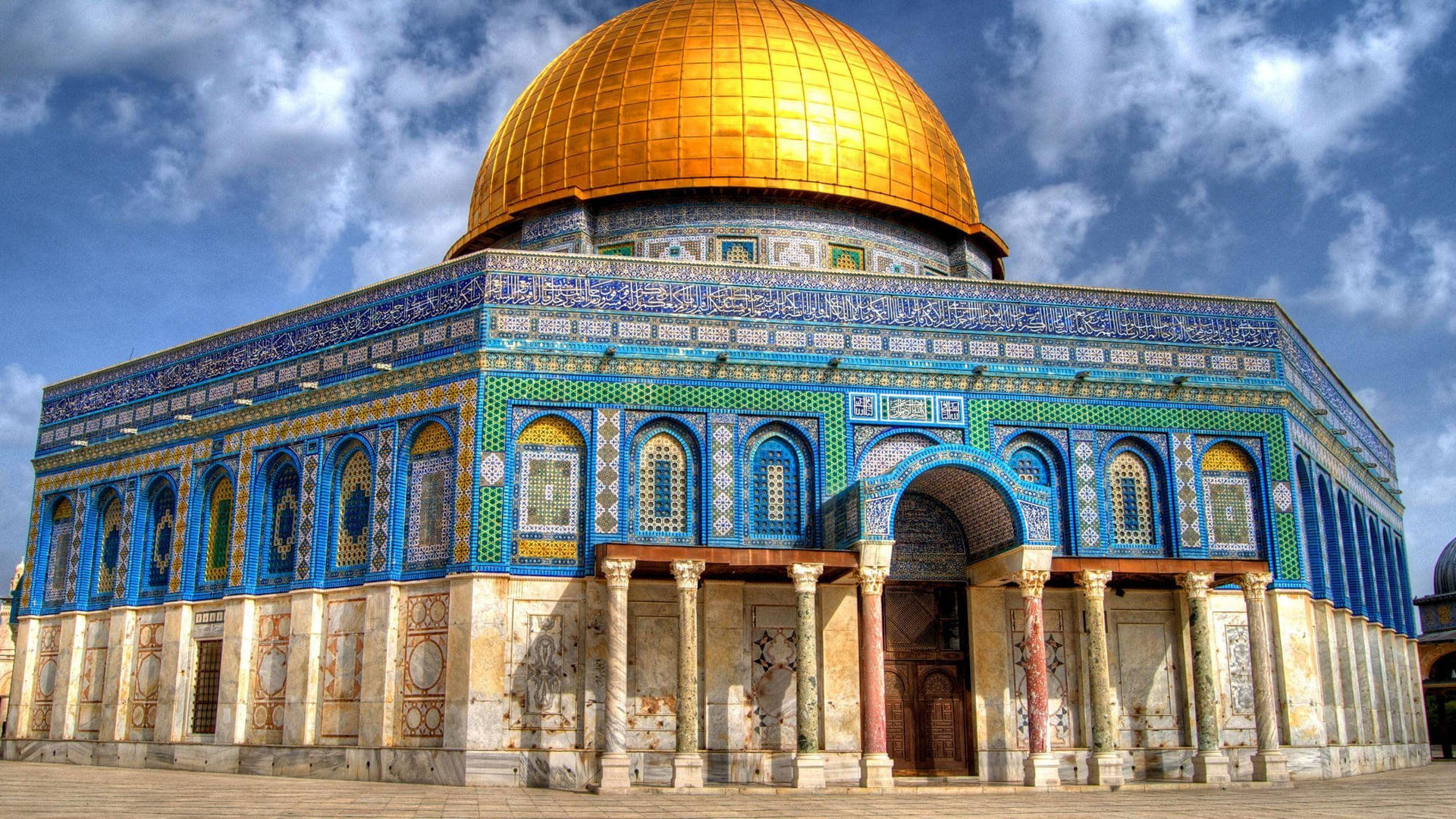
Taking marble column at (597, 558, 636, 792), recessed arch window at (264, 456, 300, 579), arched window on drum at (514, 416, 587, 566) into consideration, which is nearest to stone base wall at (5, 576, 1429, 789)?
arched window on drum at (514, 416, 587, 566)

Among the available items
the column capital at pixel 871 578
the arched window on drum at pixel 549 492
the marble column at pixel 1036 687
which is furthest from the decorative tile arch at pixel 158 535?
the marble column at pixel 1036 687

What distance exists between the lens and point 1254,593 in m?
16.9

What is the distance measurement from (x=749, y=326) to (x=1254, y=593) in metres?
7.34

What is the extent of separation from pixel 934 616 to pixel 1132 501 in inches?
124

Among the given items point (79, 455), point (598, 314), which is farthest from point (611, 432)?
point (79, 455)

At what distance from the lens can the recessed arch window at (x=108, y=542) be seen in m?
21.1

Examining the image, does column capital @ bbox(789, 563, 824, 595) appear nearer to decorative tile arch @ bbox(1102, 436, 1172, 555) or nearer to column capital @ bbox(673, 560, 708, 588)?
column capital @ bbox(673, 560, 708, 588)

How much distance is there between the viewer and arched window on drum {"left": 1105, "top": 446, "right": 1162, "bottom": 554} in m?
17.9

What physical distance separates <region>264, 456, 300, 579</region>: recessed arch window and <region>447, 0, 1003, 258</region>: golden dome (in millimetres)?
5870

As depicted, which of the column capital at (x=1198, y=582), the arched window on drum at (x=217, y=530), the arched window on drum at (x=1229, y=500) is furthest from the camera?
the arched window on drum at (x=217, y=530)

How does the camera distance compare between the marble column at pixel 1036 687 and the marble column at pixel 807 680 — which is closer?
the marble column at pixel 807 680

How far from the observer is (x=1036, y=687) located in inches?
629

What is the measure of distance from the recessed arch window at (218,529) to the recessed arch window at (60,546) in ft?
12.4

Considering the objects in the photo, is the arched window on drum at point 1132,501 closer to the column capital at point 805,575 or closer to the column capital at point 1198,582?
the column capital at point 1198,582
